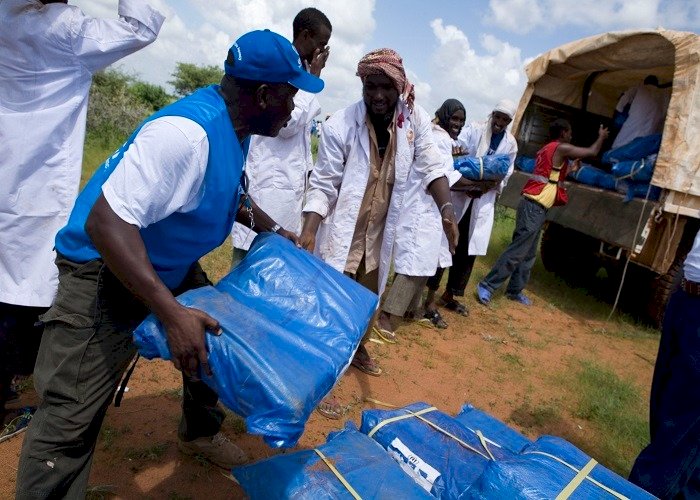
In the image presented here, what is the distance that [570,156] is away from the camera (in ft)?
18.0

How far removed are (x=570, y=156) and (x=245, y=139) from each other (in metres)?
4.72

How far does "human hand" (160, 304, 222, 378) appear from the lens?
1.30 meters

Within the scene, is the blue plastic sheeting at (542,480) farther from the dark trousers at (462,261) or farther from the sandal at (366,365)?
the dark trousers at (462,261)

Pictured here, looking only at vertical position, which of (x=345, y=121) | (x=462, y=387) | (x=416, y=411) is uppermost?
(x=345, y=121)

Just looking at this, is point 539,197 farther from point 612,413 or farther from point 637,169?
point 612,413

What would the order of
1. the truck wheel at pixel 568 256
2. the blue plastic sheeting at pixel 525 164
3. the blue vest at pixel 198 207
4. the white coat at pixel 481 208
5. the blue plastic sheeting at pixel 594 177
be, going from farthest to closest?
the truck wheel at pixel 568 256 → the blue plastic sheeting at pixel 525 164 → the blue plastic sheeting at pixel 594 177 → the white coat at pixel 481 208 → the blue vest at pixel 198 207

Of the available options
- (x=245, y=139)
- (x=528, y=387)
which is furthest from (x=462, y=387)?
(x=245, y=139)

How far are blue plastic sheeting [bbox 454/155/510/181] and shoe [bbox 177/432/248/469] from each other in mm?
3350

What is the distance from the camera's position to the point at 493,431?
2.08 m

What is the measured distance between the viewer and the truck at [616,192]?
4.64 meters

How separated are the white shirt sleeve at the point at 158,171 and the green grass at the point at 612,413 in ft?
9.63

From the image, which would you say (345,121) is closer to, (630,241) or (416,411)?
(416,411)

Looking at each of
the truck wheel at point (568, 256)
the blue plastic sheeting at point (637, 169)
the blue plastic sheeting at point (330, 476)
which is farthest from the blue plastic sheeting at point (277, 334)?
the truck wheel at point (568, 256)

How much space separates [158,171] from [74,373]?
694mm
